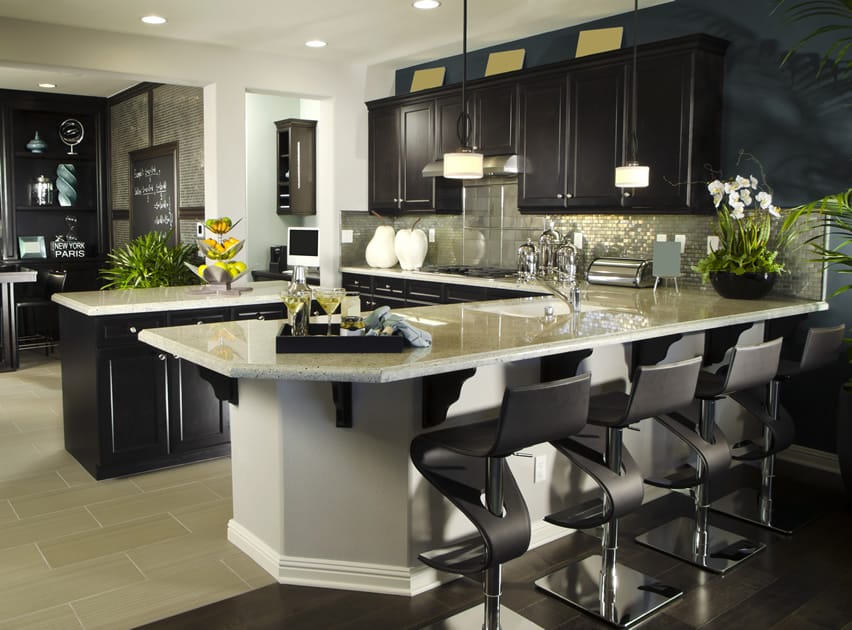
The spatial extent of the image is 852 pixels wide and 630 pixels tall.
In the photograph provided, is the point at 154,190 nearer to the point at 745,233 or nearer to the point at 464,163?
the point at 464,163

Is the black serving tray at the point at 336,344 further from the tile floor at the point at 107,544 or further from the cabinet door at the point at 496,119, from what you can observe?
the cabinet door at the point at 496,119

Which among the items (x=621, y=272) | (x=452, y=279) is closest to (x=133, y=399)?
(x=452, y=279)

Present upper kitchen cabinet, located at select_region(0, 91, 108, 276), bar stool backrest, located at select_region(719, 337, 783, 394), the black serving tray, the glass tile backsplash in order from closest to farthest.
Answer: the black serving tray → bar stool backrest, located at select_region(719, 337, 783, 394) → the glass tile backsplash → upper kitchen cabinet, located at select_region(0, 91, 108, 276)

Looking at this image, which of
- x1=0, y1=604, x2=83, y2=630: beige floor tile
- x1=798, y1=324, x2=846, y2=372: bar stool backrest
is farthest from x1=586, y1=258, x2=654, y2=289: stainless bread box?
x1=0, y1=604, x2=83, y2=630: beige floor tile

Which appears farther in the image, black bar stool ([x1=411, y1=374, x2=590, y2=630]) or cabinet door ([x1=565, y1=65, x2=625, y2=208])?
cabinet door ([x1=565, y1=65, x2=625, y2=208])

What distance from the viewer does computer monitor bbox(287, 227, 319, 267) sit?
23.2 feet

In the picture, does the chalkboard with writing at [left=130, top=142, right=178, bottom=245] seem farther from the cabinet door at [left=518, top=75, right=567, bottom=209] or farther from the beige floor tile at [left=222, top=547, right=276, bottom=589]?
the beige floor tile at [left=222, top=547, right=276, bottom=589]

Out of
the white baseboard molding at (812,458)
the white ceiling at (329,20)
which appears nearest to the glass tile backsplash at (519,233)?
the white baseboard molding at (812,458)

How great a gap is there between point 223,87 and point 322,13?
4.60 feet

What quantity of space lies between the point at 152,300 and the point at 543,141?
281 cm

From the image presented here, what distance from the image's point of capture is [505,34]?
569 centimetres

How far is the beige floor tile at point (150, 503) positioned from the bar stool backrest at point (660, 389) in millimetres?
2180

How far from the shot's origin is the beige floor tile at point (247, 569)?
2900mm

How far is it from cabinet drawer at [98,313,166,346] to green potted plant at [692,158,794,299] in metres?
3.07
